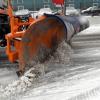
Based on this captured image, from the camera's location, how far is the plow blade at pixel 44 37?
6.65m

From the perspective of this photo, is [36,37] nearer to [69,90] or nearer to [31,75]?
[31,75]

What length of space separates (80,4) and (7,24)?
106 feet

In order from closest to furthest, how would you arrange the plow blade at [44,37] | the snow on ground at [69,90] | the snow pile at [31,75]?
1. the snow on ground at [69,90]
2. the snow pile at [31,75]
3. the plow blade at [44,37]

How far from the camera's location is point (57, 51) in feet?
25.7

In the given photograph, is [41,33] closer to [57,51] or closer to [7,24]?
[57,51]

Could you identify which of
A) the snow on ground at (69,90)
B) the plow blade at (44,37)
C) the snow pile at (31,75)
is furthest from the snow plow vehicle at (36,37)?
the snow on ground at (69,90)

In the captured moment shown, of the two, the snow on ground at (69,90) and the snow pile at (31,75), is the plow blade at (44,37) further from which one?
the snow on ground at (69,90)

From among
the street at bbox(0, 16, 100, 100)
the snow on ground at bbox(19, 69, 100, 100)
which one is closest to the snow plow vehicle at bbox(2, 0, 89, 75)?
the street at bbox(0, 16, 100, 100)

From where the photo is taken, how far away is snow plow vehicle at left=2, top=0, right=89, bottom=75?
6.66 m

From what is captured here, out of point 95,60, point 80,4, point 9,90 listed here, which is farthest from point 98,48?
point 80,4

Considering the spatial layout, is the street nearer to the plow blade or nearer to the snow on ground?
the snow on ground

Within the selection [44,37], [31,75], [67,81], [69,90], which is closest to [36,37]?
[44,37]

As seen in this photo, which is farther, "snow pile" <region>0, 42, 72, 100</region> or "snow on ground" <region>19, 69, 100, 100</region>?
"snow pile" <region>0, 42, 72, 100</region>

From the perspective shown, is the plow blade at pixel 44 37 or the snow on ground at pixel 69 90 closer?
the snow on ground at pixel 69 90
